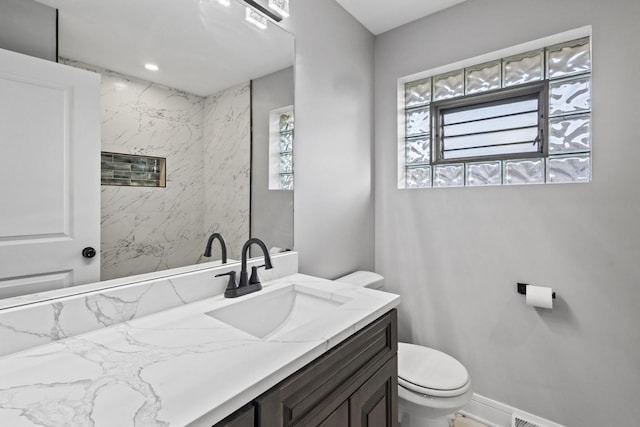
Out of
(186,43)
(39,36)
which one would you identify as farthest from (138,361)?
(186,43)

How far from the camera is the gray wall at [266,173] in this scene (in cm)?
141

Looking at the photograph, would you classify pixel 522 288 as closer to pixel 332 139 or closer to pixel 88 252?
pixel 332 139

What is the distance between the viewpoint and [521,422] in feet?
5.59

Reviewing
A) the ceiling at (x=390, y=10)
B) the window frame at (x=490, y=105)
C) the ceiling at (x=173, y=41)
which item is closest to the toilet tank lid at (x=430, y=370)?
the window frame at (x=490, y=105)

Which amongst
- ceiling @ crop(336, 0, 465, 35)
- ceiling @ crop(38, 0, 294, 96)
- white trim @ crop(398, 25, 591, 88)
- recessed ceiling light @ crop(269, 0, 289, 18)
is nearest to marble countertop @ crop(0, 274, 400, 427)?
ceiling @ crop(38, 0, 294, 96)

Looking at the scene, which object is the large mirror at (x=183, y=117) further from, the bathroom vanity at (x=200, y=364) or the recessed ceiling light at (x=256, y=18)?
the bathroom vanity at (x=200, y=364)

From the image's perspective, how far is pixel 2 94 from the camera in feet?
2.50

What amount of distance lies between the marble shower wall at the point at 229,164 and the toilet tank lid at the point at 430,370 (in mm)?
1034

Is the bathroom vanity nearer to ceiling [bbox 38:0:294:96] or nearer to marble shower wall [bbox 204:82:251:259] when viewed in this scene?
marble shower wall [bbox 204:82:251:259]

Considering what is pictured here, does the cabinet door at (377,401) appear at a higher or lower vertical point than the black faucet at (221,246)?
lower

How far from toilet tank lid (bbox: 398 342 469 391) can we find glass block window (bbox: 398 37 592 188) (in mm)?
1089

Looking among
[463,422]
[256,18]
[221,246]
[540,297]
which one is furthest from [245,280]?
[463,422]

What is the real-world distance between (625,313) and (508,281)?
49 cm

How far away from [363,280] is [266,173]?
36.5 inches
